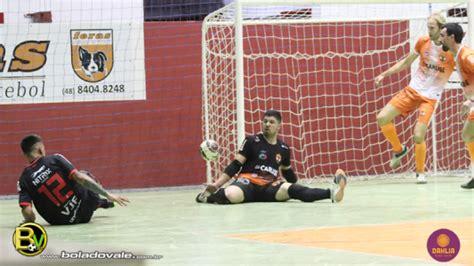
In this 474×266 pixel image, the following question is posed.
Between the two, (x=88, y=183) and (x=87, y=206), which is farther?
(x=87, y=206)

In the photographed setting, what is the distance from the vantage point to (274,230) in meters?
8.70

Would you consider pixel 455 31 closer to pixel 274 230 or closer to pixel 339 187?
pixel 339 187

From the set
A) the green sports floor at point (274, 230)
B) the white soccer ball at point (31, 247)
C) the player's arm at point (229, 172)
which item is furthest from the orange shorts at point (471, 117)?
the white soccer ball at point (31, 247)

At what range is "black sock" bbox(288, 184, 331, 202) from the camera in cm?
1113

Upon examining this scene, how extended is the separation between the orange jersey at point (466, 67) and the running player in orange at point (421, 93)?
1382 mm

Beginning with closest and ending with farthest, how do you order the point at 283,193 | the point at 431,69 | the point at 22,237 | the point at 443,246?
the point at 22,237
the point at 443,246
the point at 283,193
the point at 431,69

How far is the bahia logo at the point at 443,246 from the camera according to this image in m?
6.47

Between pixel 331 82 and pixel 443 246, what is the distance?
895 cm

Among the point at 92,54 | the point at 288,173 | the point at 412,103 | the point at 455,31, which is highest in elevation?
the point at 455,31

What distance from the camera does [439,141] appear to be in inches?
632

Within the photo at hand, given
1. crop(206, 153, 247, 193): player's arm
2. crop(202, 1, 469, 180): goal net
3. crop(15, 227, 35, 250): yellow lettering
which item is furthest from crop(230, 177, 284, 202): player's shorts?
crop(15, 227, 35, 250): yellow lettering

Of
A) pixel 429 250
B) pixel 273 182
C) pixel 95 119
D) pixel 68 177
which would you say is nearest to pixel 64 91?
pixel 95 119

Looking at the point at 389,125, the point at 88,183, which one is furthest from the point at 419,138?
the point at 88,183

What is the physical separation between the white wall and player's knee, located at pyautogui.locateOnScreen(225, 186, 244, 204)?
13.6 ft
